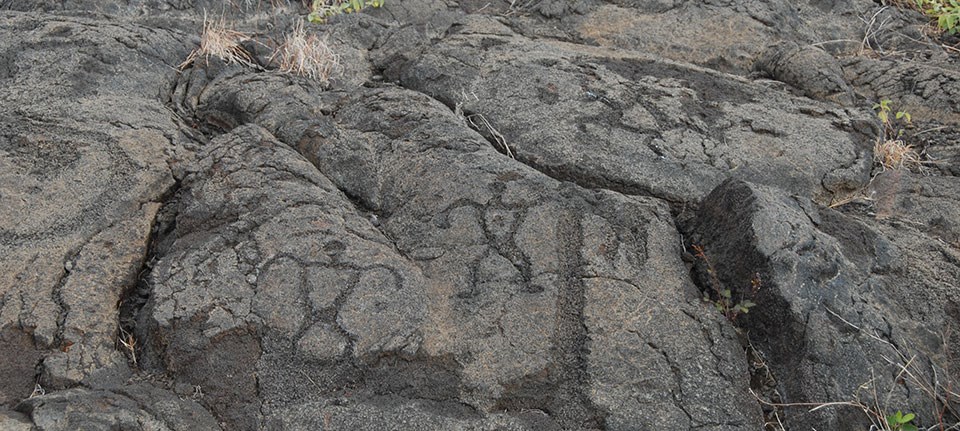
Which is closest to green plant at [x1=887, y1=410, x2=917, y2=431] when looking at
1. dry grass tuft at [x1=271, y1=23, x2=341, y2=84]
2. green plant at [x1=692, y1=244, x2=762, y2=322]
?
green plant at [x1=692, y1=244, x2=762, y2=322]

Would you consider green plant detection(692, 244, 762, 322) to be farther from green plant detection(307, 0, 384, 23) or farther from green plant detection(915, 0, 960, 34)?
green plant detection(915, 0, 960, 34)

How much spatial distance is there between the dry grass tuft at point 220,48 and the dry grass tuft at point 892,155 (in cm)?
291

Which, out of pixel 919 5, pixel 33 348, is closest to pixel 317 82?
pixel 33 348

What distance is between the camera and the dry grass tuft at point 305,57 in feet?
13.1

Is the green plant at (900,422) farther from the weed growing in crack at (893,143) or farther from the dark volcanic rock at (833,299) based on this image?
the weed growing in crack at (893,143)

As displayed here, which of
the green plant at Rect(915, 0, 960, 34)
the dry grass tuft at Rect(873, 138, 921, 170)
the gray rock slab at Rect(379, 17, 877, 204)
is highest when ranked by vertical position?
the gray rock slab at Rect(379, 17, 877, 204)

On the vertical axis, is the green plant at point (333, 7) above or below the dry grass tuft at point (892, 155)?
above

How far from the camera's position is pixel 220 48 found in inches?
159

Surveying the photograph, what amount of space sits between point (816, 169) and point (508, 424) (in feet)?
6.39

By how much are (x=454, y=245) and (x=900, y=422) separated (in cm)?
140

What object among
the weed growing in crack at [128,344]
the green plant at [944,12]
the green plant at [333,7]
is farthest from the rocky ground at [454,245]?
the green plant at [944,12]

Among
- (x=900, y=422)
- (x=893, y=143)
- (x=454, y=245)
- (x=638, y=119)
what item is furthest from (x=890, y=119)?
(x=454, y=245)

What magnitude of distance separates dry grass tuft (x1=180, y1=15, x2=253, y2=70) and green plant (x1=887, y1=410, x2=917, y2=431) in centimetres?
311

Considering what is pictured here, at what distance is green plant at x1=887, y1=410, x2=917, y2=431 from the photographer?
2.28m
